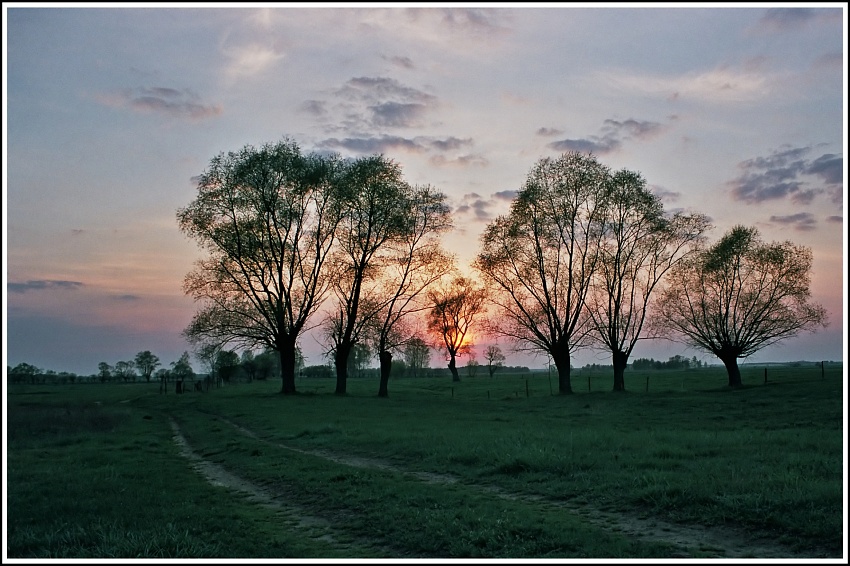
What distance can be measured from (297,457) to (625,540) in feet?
39.8

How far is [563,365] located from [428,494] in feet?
138

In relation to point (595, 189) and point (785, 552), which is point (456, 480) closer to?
point (785, 552)

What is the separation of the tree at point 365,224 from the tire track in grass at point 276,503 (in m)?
30.2

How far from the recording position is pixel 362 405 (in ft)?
138

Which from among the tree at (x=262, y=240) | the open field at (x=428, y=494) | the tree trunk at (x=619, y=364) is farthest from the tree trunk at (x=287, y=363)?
the tree trunk at (x=619, y=364)

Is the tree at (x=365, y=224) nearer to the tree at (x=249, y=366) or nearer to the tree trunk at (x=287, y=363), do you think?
the tree trunk at (x=287, y=363)

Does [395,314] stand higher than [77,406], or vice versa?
[395,314]

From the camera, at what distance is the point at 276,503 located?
13.5 meters

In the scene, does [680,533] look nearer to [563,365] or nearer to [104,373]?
[563,365]

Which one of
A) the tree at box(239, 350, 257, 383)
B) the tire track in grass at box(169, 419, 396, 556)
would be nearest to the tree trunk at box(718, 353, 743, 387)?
the tire track in grass at box(169, 419, 396, 556)

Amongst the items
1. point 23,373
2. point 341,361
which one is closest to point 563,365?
point 341,361

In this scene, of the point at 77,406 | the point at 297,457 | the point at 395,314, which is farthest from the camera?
the point at 395,314

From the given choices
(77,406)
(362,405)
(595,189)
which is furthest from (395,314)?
(77,406)

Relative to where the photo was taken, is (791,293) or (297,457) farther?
(791,293)
